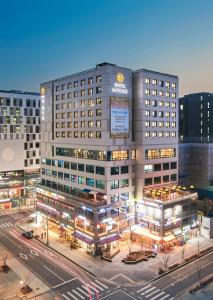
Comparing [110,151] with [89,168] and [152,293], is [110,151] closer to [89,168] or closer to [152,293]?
[89,168]

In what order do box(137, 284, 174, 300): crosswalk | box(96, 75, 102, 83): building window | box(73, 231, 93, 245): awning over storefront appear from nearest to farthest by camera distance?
box(137, 284, 174, 300): crosswalk → box(73, 231, 93, 245): awning over storefront → box(96, 75, 102, 83): building window

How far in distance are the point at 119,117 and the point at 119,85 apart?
8.34 m

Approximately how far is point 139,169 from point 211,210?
97.6 feet

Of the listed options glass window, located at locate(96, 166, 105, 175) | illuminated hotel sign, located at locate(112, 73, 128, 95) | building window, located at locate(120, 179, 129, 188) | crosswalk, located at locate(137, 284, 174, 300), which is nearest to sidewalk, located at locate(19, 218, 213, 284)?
crosswalk, located at locate(137, 284, 174, 300)

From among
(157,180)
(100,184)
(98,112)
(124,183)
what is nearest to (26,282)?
(100,184)

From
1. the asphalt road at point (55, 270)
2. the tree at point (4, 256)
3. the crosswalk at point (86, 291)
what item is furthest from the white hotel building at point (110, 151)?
the tree at point (4, 256)

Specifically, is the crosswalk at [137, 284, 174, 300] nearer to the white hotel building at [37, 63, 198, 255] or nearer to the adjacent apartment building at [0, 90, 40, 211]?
the white hotel building at [37, 63, 198, 255]

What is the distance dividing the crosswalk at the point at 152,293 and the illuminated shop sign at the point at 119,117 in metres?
36.8

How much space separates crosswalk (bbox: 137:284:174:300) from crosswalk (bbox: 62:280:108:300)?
23.1 feet

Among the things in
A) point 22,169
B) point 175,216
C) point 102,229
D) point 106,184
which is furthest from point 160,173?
point 22,169

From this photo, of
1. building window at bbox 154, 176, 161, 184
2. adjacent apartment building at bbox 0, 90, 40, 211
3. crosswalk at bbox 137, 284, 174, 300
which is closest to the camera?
crosswalk at bbox 137, 284, 174, 300

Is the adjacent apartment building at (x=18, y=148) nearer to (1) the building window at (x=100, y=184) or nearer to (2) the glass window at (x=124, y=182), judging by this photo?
(1) the building window at (x=100, y=184)

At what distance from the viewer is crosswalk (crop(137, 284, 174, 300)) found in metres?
53.0

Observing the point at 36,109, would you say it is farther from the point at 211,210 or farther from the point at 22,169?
the point at 211,210
